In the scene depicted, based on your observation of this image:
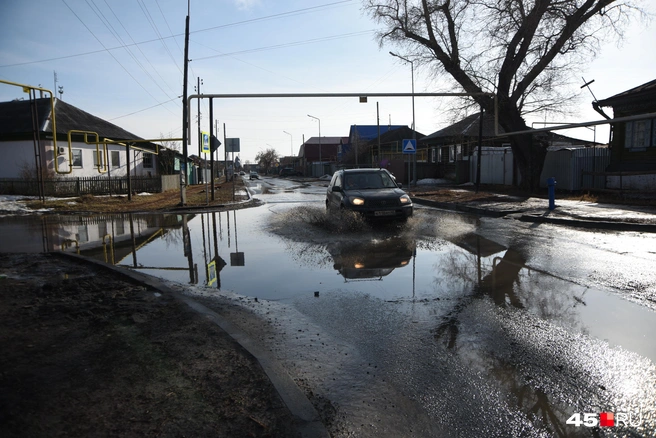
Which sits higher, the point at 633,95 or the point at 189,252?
the point at 633,95

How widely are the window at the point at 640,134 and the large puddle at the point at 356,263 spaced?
11.7 meters

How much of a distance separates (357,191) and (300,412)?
976 centimetres

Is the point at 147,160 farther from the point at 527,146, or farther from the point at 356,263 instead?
the point at 356,263

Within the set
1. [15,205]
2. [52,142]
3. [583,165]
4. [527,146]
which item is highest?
A: [52,142]

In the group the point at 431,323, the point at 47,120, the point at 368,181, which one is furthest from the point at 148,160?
the point at 431,323

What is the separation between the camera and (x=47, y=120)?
29.4 meters

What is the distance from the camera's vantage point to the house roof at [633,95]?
19.3 metres

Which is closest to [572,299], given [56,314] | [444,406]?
[444,406]

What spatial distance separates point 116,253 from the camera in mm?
9242

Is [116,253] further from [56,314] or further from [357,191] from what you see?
[357,191]

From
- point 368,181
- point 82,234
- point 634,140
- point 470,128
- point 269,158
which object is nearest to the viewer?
point 82,234

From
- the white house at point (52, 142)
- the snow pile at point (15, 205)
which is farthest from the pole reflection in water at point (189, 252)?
the white house at point (52, 142)

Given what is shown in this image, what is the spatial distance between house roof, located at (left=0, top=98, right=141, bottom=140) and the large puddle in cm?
1831

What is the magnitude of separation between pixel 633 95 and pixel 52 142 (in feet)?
106
